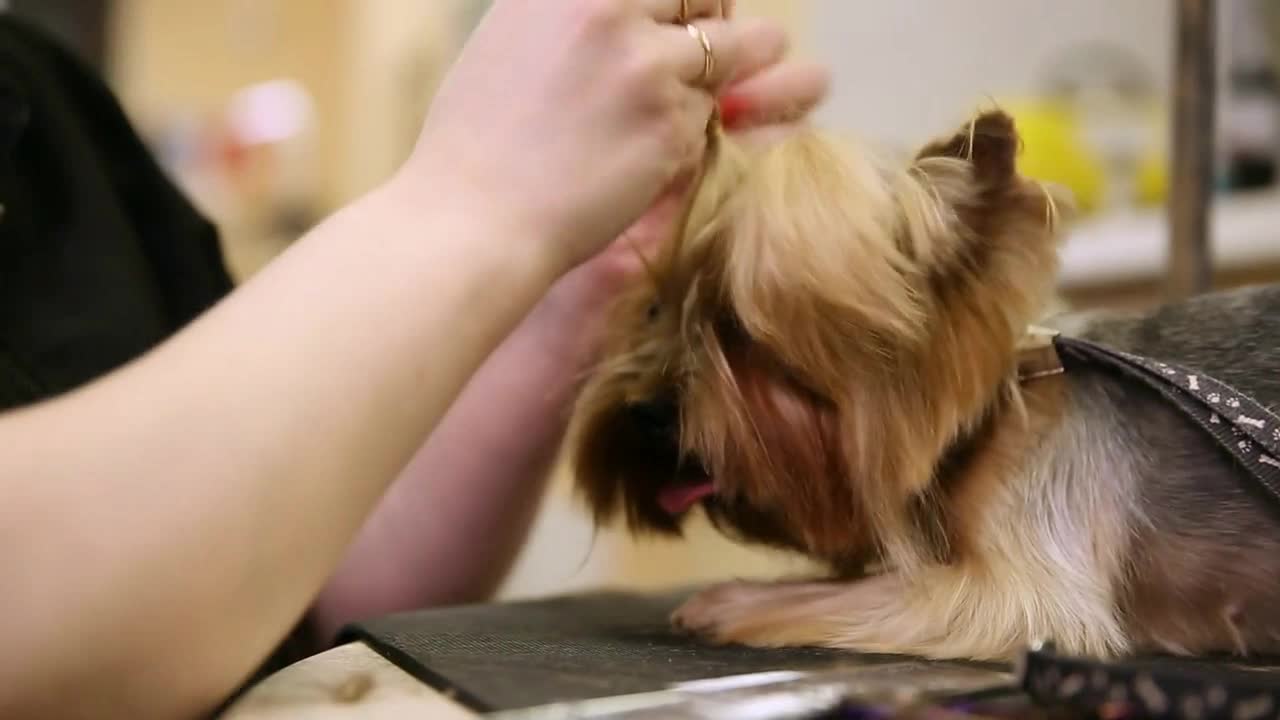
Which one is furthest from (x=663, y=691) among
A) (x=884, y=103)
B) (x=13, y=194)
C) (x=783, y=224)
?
(x=884, y=103)

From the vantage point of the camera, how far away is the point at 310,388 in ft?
1.94

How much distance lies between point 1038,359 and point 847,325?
0.17 metres

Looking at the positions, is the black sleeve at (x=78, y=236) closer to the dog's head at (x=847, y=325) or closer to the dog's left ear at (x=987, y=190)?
the dog's head at (x=847, y=325)

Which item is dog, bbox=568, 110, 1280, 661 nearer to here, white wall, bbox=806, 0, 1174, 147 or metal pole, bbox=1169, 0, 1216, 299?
metal pole, bbox=1169, 0, 1216, 299

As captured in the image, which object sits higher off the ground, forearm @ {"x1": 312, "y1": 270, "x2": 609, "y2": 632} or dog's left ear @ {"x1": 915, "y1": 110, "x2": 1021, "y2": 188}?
dog's left ear @ {"x1": 915, "y1": 110, "x2": 1021, "y2": 188}

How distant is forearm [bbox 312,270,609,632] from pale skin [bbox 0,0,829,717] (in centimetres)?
28

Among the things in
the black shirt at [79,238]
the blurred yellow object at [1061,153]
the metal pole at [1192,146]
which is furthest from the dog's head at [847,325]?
the blurred yellow object at [1061,153]

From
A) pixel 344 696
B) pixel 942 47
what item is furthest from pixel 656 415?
pixel 942 47

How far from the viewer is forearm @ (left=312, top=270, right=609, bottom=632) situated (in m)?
1.07

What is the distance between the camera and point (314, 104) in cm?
457

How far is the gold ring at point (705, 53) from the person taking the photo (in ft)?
2.75

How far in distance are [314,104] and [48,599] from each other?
14.0 feet

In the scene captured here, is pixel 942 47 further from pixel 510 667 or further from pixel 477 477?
pixel 510 667

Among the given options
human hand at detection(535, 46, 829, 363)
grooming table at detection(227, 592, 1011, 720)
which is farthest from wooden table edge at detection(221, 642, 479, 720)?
human hand at detection(535, 46, 829, 363)
